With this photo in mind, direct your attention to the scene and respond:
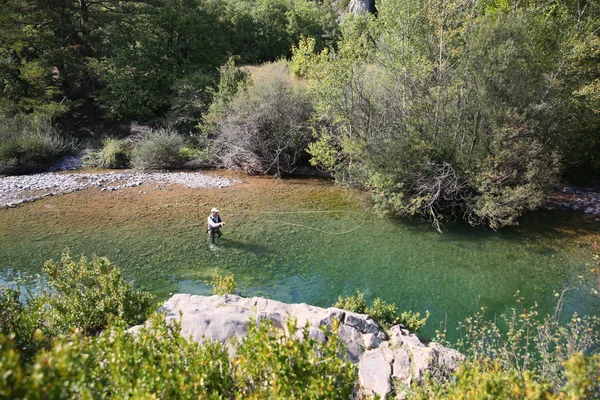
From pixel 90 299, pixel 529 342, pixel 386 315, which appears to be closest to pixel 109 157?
pixel 90 299

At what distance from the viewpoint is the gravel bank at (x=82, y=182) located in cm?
1991

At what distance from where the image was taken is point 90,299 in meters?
8.62

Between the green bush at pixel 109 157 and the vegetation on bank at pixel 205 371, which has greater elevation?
the vegetation on bank at pixel 205 371

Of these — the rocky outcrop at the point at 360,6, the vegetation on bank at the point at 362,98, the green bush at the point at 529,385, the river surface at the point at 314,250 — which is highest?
the rocky outcrop at the point at 360,6

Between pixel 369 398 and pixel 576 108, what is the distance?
19.1 metres

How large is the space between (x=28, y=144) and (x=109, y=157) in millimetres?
4424

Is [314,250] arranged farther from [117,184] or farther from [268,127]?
[117,184]

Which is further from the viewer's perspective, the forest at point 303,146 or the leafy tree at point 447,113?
the leafy tree at point 447,113

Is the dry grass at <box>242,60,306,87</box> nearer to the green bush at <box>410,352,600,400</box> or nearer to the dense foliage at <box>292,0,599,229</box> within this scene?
the dense foliage at <box>292,0,599,229</box>

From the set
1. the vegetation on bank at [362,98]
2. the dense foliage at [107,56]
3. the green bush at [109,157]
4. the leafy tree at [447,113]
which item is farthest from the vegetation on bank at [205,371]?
the dense foliage at [107,56]

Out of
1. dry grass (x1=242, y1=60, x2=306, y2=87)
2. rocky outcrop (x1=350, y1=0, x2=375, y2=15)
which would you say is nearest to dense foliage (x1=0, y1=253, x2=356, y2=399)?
dry grass (x1=242, y1=60, x2=306, y2=87)

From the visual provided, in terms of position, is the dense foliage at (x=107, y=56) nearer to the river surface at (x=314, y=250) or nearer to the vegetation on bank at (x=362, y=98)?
the vegetation on bank at (x=362, y=98)

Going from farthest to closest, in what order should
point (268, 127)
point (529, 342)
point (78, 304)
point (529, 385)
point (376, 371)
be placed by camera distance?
point (268, 127), point (529, 342), point (78, 304), point (376, 371), point (529, 385)

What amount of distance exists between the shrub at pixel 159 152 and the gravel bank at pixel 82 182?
3.71 feet
